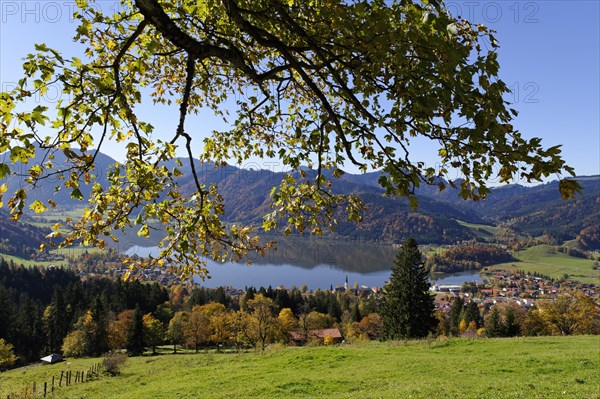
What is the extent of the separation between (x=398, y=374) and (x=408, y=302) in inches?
904

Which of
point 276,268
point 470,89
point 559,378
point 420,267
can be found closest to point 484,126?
point 470,89

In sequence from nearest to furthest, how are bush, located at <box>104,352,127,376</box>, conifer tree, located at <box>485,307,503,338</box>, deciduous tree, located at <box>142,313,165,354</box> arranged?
bush, located at <box>104,352,127,376</box> → conifer tree, located at <box>485,307,503,338</box> → deciduous tree, located at <box>142,313,165,354</box>

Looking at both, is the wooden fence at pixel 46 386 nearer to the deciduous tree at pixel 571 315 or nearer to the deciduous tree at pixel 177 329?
the deciduous tree at pixel 177 329

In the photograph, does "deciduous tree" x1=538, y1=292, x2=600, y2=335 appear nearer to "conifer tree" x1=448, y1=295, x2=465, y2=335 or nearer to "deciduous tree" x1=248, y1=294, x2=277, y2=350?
"conifer tree" x1=448, y1=295, x2=465, y2=335

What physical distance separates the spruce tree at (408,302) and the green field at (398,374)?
1417 cm

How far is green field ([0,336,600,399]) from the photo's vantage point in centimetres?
1057

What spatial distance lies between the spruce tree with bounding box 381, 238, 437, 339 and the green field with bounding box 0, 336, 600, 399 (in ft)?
46.5

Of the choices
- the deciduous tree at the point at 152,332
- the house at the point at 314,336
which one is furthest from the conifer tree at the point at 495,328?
the deciduous tree at the point at 152,332

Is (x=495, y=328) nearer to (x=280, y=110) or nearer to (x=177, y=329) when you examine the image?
(x=177, y=329)

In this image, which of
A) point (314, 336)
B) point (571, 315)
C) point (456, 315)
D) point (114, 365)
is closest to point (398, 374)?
point (114, 365)

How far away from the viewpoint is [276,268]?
186500mm

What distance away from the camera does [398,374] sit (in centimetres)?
1373

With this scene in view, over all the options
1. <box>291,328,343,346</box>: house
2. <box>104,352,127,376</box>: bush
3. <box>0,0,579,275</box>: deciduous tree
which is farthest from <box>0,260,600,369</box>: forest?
<box>0,0,579,275</box>: deciduous tree

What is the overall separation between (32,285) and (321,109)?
10341 centimetres
